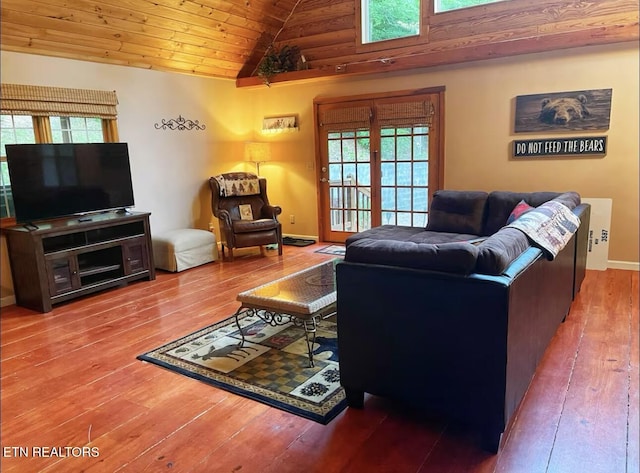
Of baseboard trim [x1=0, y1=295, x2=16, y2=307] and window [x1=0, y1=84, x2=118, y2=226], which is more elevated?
window [x1=0, y1=84, x2=118, y2=226]

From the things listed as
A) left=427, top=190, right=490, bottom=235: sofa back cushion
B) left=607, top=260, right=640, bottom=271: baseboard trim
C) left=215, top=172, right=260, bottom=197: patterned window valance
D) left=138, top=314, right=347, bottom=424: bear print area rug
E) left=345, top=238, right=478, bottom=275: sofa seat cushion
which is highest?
left=215, top=172, right=260, bottom=197: patterned window valance

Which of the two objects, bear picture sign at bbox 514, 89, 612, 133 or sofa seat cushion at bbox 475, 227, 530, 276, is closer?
sofa seat cushion at bbox 475, 227, 530, 276

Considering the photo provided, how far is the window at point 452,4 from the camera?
5039mm

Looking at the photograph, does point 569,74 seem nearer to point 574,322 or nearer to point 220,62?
point 574,322

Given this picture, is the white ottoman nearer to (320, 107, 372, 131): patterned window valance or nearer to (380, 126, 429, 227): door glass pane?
(320, 107, 372, 131): patterned window valance

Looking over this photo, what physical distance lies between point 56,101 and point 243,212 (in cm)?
245

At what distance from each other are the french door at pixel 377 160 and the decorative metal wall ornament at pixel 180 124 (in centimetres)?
160

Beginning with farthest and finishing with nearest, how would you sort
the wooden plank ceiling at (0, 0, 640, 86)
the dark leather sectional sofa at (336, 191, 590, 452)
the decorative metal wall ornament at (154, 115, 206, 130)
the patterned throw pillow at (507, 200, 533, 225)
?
1. the decorative metal wall ornament at (154, 115, 206, 130)
2. the wooden plank ceiling at (0, 0, 640, 86)
3. the patterned throw pillow at (507, 200, 533, 225)
4. the dark leather sectional sofa at (336, 191, 590, 452)

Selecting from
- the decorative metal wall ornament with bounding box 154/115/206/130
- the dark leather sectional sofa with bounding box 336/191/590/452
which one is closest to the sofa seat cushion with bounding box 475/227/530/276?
the dark leather sectional sofa with bounding box 336/191/590/452

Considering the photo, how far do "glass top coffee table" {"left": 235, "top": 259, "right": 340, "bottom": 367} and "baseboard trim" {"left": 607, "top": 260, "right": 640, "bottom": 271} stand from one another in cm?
314

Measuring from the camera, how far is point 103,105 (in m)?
4.93

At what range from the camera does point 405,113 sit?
5.58m

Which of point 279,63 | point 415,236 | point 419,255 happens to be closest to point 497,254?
point 419,255

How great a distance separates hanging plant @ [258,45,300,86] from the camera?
6234 mm
